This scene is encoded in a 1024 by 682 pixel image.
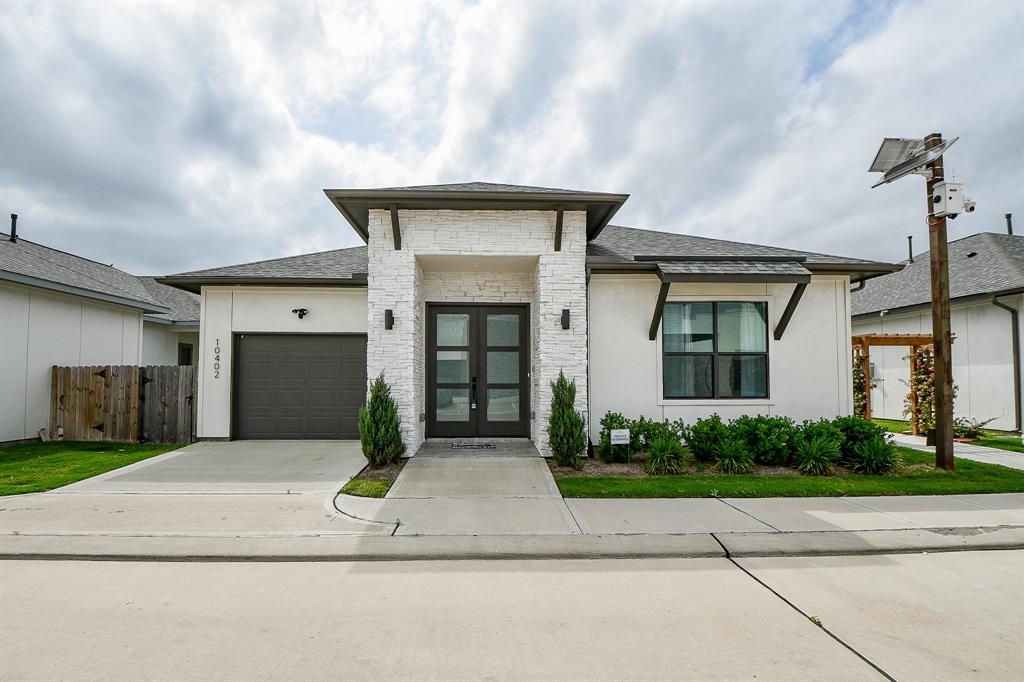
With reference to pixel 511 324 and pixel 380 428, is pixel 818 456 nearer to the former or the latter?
pixel 511 324

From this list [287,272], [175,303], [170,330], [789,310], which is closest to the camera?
[789,310]

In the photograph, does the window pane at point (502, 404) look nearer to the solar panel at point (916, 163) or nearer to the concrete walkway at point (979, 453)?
the solar panel at point (916, 163)

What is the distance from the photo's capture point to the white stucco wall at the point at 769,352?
899 centimetres

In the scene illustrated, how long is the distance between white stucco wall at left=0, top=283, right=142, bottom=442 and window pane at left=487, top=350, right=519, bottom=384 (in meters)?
10.1

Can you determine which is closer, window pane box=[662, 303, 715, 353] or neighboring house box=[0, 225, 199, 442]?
window pane box=[662, 303, 715, 353]

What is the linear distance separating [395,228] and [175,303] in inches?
608

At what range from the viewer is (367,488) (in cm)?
647

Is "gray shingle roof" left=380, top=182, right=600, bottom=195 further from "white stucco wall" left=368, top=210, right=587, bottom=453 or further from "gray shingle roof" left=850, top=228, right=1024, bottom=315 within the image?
"gray shingle roof" left=850, top=228, right=1024, bottom=315

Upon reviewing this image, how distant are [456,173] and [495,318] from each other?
4.94 m

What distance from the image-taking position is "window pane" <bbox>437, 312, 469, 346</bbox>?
9602 millimetres

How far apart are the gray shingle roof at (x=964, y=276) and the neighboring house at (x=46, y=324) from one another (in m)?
20.3

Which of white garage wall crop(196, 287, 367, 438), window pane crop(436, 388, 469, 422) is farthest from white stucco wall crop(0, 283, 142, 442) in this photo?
window pane crop(436, 388, 469, 422)

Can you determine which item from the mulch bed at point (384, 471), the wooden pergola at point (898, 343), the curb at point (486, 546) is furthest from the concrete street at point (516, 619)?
the wooden pergola at point (898, 343)

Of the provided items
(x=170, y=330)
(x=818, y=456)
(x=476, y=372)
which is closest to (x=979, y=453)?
(x=818, y=456)
